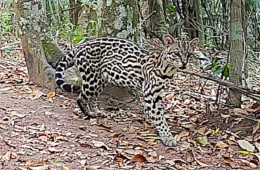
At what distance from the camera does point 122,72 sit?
17.9 feet

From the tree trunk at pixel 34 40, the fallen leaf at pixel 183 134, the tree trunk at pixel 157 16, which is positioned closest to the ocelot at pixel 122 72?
the fallen leaf at pixel 183 134

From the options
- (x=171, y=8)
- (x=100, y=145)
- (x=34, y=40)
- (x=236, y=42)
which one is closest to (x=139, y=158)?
(x=100, y=145)

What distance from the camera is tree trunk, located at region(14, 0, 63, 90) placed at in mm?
6133

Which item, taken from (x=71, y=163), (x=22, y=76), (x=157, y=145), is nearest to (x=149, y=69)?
(x=157, y=145)

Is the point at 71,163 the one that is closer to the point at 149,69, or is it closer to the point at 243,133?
the point at 149,69

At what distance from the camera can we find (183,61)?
488cm

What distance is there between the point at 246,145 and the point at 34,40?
302cm

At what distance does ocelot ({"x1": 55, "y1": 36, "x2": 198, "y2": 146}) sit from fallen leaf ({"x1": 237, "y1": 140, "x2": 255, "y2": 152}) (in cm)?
72

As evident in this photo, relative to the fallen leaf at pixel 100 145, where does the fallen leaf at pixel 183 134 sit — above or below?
below

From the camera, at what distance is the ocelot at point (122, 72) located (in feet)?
17.0

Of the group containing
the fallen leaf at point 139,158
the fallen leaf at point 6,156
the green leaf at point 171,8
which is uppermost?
the green leaf at point 171,8

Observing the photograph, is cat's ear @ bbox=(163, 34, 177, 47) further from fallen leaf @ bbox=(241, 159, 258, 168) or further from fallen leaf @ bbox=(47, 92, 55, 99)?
fallen leaf @ bbox=(47, 92, 55, 99)

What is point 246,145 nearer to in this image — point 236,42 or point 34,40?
point 236,42

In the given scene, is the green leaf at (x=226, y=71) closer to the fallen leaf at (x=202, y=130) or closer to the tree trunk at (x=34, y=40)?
the fallen leaf at (x=202, y=130)
